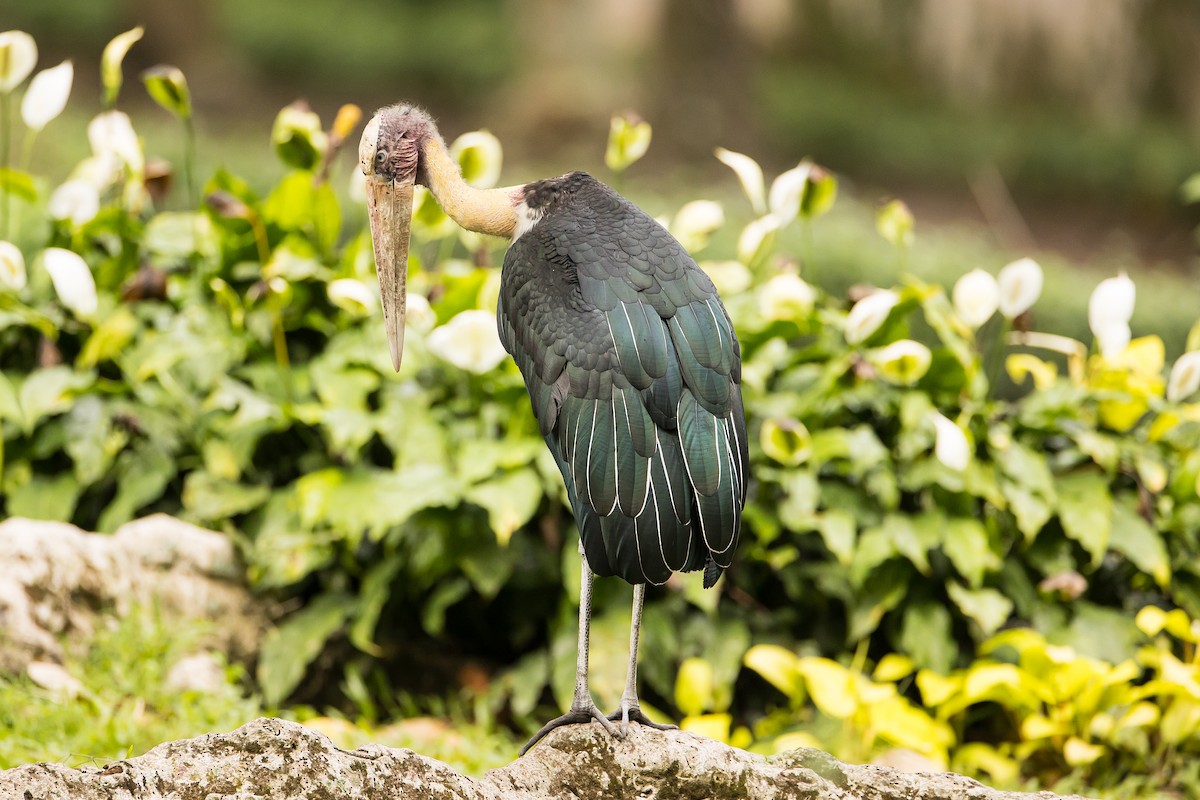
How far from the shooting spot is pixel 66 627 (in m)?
3.88

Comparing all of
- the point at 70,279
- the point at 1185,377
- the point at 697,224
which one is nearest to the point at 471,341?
the point at 697,224

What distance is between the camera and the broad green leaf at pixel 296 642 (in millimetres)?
4074

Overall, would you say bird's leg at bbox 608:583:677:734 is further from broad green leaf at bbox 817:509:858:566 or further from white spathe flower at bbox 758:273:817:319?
white spathe flower at bbox 758:273:817:319

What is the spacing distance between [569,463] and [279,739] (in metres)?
0.85

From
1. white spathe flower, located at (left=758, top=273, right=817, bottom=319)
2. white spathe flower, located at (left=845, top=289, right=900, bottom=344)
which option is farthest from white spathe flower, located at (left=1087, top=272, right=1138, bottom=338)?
white spathe flower, located at (left=758, top=273, right=817, bottom=319)

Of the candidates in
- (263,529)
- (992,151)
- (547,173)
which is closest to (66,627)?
(263,529)

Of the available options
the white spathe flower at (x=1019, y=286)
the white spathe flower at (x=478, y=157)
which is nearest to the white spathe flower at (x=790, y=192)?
the white spathe flower at (x=1019, y=286)

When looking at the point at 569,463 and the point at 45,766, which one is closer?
the point at 45,766

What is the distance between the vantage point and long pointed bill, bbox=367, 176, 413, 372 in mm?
3006

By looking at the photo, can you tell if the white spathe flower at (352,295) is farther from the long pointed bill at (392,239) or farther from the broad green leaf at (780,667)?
the broad green leaf at (780,667)

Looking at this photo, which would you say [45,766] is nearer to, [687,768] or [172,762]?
[172,762]

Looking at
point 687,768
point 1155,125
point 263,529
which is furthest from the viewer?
point 1155,125

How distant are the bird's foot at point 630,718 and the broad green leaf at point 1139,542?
2.15 metres

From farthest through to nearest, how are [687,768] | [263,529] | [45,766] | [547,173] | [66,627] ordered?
[547,173] < [263,529] < [66,627] < [687,768] < [45,766]
